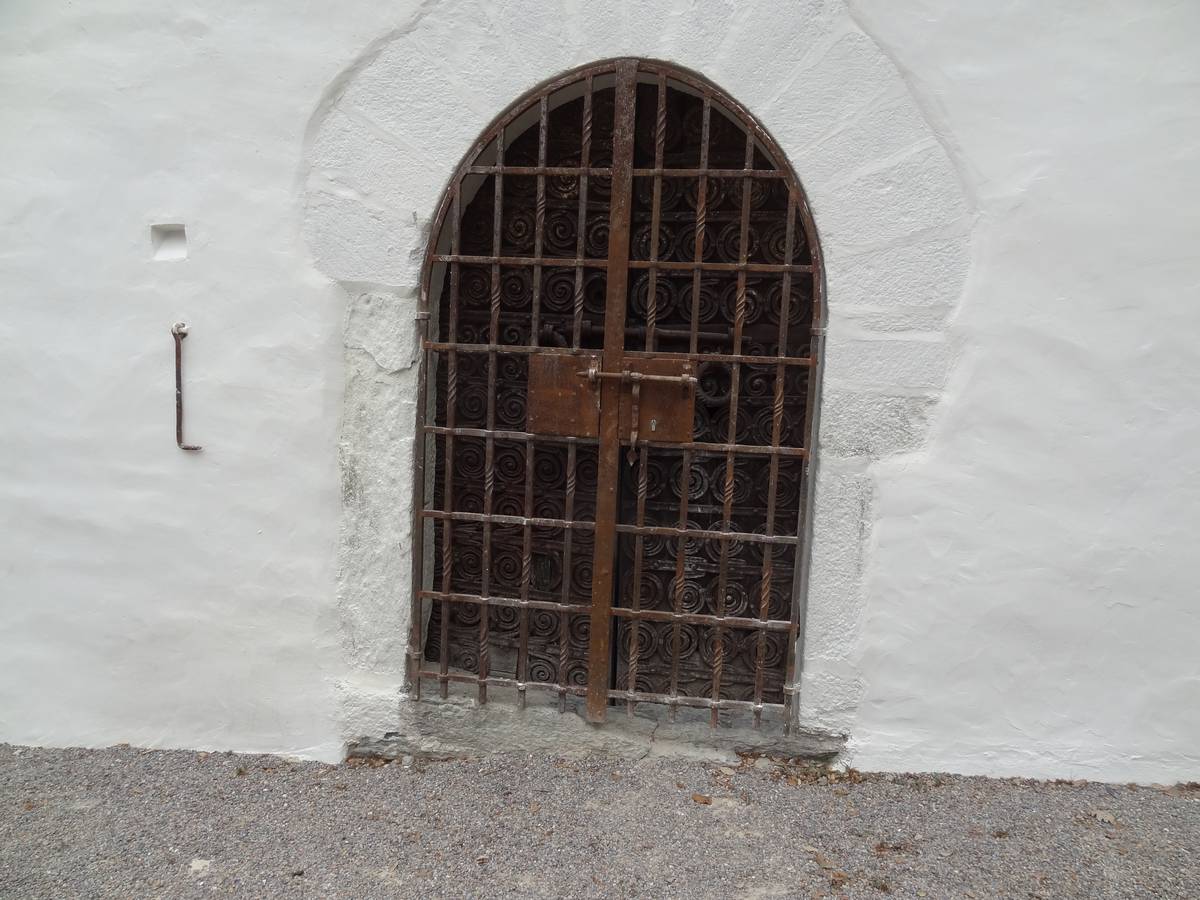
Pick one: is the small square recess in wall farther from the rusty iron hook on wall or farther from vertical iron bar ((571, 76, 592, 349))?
vertical iron bar ((571, 76, 592, 349))

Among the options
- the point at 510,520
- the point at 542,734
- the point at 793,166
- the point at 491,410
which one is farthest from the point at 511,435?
the point at 793,166

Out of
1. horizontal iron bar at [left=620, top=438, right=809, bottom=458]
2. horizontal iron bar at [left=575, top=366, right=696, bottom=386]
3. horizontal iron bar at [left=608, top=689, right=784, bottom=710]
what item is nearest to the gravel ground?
horizontal iron bar at [left=608, top=689, right=784, bottom=710]

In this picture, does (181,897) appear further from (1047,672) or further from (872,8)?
(872,8)

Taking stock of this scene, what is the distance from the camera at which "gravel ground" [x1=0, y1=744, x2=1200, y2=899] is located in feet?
7.22

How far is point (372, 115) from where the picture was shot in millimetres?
2525

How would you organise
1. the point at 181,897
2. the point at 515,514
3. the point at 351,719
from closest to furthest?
1. the point at 181,897
2. the point at 351,719
3. the point at 515,514

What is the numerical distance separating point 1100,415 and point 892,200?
2.64 feet

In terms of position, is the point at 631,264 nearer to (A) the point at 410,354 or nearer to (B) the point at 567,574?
(A) the point at 410,354

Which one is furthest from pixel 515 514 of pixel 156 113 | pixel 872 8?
pixel 872 8

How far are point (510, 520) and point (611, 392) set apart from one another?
49cm

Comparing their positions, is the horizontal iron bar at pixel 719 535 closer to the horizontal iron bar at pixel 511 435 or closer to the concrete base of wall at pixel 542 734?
the horizontal iron bar at pixel 511 435

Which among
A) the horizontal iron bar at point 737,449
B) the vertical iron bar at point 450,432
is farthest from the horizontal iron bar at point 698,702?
the horizontal iron bar at point 737,449

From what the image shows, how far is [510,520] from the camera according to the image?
264 cm

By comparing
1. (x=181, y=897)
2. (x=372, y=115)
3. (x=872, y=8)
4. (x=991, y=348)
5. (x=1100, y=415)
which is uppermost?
(x=872, y=8)
